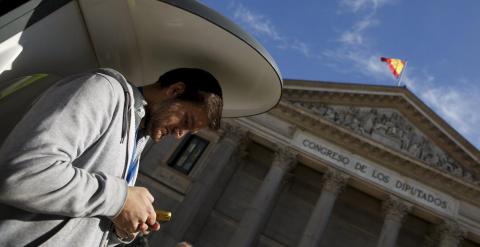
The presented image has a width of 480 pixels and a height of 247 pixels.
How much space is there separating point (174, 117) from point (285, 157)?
17038 millimetres

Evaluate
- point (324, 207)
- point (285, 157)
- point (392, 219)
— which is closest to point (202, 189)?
point (285, 157)

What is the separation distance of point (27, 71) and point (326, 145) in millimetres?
18487

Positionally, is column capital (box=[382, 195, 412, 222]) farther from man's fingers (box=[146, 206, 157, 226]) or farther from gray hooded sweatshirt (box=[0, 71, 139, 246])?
gray hooded sweatshirt (box=[0, 71, 139, 246])

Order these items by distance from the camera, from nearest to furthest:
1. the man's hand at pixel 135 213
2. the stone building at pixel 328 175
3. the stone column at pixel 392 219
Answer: the man's hand at pixel 135 213 → the stone column at pixel 392 219 → the stone building at pixel 328 175

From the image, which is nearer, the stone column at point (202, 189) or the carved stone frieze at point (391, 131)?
the stone column at point (202, 189)

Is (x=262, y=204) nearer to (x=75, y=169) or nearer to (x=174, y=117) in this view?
(x=174, y=117)

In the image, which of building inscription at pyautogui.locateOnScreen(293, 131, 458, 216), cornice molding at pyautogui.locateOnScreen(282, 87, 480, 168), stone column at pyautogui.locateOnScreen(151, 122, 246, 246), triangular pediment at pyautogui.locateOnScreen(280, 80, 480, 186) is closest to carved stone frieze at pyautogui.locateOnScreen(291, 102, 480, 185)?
triangular pediment at pyautogui.locateOnScreen(280, 80, 480, 186)

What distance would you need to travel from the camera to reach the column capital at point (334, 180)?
18000mm

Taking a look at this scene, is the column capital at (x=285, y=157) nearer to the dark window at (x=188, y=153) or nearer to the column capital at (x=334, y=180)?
the column capital at (x=334, y=180)

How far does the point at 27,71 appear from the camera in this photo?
182 cm

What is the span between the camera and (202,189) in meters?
17.3

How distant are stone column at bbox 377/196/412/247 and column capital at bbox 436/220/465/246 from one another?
1.80 metres

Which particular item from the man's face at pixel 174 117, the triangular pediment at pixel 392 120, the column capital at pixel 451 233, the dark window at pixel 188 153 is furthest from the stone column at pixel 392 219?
the man's face at pixel 174 117

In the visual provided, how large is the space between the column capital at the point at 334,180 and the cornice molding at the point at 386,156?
67.3 inches
